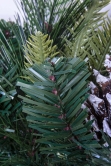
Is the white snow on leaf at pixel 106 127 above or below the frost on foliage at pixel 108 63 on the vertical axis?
below

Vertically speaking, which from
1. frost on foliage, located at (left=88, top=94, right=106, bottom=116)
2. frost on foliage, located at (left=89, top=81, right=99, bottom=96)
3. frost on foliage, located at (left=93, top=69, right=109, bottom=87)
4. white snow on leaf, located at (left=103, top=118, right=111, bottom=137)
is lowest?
white snow on leaf, located at (left=103, top=118, right=111, bottom=137)

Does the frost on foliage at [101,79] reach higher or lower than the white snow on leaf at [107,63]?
lower

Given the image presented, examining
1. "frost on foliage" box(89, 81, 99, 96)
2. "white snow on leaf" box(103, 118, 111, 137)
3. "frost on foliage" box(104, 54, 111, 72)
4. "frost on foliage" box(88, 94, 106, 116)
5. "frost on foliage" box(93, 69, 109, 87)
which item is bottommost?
"white snow on leaf" box(103, 118, 111, 137)

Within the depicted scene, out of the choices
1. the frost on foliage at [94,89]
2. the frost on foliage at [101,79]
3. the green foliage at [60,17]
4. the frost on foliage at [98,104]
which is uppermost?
the green foliage at [60,17]

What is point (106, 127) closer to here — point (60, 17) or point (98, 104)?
point (98, 104)

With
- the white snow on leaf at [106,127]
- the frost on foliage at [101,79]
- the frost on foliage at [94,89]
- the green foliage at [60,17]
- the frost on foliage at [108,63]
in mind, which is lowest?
the white snow on leaf at [106,127]

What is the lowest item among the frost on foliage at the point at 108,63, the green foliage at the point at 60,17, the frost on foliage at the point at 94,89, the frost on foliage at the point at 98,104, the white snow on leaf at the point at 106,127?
the white snow on leaf at the point at 106,127

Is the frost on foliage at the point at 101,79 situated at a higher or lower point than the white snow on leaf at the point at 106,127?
higher

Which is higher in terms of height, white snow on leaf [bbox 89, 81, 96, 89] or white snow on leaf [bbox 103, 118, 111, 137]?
white snow on leaf [bbox 89, 81, 96, 89]

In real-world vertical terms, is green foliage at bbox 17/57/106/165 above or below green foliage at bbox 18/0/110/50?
below

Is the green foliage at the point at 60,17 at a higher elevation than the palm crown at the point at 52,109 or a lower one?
higher

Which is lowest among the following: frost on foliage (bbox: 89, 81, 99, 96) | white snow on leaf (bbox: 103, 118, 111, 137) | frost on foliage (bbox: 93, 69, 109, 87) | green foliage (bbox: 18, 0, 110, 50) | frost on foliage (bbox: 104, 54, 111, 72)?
white snow on leaf (bbox: 103, 118, 111, 137)

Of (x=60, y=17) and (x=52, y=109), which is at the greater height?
(x=60, y=17)

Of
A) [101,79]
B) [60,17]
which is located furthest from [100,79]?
[60,17]
